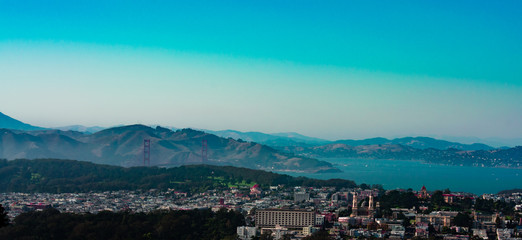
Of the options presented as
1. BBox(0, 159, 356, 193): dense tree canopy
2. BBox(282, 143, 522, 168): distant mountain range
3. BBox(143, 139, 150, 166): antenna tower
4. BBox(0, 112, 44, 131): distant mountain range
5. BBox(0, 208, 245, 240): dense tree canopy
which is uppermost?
BBox(0, 112, 44, 131): distant mountain range

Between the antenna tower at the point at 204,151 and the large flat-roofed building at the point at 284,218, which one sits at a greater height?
the antenna tower at the point at 204,151

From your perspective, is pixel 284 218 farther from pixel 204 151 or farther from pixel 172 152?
pixel 204 151

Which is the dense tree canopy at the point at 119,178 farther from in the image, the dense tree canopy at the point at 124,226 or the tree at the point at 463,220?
the tree at the point at 463,220

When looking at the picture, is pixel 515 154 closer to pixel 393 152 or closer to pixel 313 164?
pixel 393 152

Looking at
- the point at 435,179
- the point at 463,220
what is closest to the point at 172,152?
the point at 435,179

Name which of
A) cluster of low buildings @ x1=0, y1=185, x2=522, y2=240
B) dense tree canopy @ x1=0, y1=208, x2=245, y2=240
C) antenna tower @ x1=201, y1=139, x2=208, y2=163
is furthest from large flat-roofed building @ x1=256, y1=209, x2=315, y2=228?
antenna tower @ x1=201, y1=139, x2=208, y2=163

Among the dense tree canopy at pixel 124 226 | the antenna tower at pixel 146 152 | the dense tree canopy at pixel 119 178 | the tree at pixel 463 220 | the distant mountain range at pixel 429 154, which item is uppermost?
the distant mountain range at pixel 429 154

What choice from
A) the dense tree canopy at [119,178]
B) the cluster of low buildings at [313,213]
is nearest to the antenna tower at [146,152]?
the dense tree canopy at [119,178]

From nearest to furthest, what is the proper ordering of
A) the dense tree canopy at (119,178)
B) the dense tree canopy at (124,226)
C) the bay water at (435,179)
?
the dense tree canopy at (124,226) → the dense tree canopy at (119,178) → the bay water at (435,179)

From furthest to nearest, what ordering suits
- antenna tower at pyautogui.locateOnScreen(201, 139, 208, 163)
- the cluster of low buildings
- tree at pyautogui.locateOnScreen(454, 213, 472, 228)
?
antenna tower at pyautogui.locateOnScreen(201, 139, 208, 163)
tree at pyautogui.locateOnScreen(454, 213, 472, 228)
the cluster of low buildings

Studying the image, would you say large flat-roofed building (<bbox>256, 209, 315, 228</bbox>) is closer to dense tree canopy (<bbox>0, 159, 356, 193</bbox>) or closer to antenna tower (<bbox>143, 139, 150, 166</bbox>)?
dense tree canopy (<bbox>0, 159, 356, 193</bbox>)
